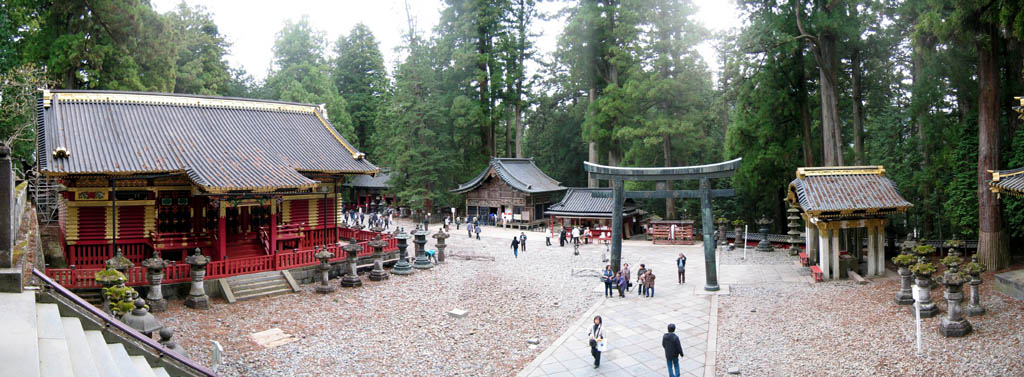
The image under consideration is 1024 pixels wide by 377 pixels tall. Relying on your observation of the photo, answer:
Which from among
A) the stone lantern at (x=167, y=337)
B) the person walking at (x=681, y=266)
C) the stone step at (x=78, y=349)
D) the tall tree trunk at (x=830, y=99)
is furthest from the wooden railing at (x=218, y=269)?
the tall tree trunk at (x=830, y=99)

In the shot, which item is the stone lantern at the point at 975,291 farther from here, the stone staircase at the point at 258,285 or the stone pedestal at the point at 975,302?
the stone staircase at the point at 258,285

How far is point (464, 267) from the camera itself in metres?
24.5

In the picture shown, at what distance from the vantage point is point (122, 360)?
795 cm

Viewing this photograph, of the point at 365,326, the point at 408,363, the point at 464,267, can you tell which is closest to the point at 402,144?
the point at 464,267

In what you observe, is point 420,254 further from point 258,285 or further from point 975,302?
point 975,302

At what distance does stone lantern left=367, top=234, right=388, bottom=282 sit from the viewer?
2125 cm

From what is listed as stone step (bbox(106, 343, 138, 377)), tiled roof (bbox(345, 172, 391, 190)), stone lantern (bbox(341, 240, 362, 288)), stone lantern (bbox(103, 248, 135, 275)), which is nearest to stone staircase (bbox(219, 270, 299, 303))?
stone lantern (bbox(341, 240, 362, 288))

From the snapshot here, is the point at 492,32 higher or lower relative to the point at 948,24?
higher

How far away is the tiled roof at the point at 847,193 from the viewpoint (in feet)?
64.6

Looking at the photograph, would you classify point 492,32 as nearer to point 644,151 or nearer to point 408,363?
point 644,151

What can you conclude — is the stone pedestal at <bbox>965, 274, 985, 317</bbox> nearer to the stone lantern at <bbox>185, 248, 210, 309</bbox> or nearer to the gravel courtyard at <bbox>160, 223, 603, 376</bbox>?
the gravel courtyard at <bbox>160, 223, 603, 376</bbox>

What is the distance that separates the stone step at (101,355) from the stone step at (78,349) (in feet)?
0.39

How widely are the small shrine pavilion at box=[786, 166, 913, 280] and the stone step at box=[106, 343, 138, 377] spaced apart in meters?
19.5

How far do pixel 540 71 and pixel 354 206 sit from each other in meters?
22.2
